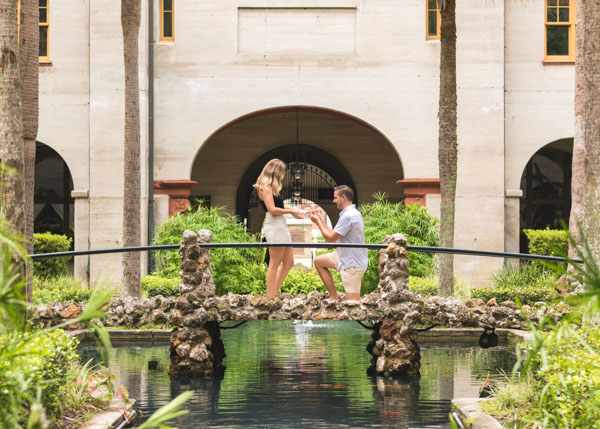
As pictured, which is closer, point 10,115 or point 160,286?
point 10,115

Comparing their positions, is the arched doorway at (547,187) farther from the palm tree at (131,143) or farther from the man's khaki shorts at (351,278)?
the man's khaki shorts at (351,278)

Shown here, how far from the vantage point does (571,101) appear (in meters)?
20.2

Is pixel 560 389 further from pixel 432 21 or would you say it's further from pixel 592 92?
pixel 432 21

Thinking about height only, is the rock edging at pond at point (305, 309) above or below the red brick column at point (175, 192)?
below

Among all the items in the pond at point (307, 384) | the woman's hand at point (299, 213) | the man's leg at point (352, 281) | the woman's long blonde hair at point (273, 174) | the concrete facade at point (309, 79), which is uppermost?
the concrete facade at point (309, 79)

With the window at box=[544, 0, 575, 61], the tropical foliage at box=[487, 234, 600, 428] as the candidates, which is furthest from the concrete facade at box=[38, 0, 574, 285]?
the tropical foliage at box=[487, 234, 600, 428]

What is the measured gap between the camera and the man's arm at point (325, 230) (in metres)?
9.70

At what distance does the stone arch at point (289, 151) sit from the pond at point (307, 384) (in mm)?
11618

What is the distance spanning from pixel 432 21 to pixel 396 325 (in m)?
12.4

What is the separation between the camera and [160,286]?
16500 mm

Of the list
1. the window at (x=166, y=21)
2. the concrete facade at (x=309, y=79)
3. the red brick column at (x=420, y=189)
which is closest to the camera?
the red brick column at (x=420, y=189)

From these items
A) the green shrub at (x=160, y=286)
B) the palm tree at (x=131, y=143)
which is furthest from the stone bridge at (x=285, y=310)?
the green shrub at (x=160, y=286)

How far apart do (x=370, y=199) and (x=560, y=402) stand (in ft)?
64.4

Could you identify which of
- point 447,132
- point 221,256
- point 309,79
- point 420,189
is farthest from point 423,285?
point 309,79
